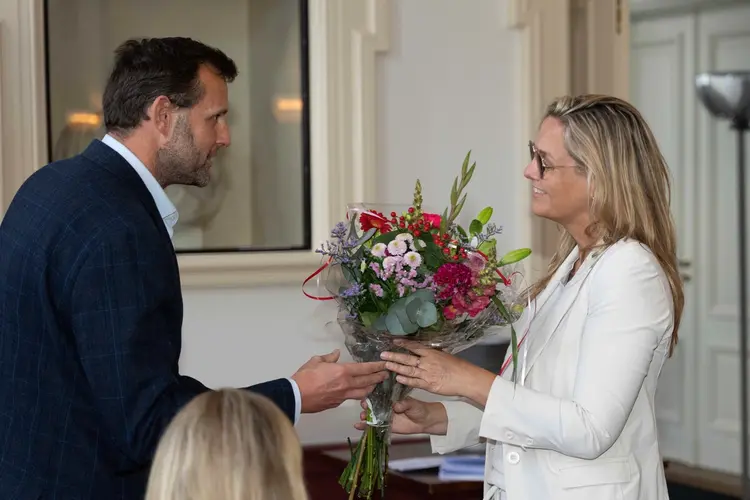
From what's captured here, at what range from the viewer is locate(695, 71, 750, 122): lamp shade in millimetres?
5152

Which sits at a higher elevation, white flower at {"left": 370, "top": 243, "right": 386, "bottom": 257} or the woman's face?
the woman's face

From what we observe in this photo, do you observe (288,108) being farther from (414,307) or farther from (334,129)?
(414,307)

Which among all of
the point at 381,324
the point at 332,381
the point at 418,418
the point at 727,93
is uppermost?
the point at 727,93

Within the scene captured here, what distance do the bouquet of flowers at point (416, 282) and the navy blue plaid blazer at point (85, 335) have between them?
0.40 meters

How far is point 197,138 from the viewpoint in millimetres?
2240

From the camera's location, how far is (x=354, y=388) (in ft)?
7.56

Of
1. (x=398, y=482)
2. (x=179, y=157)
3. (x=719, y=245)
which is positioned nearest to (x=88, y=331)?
(x=179, y=157)

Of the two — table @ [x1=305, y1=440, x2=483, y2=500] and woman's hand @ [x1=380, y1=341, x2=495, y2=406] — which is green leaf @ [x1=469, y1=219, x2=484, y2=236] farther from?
table @ [x1=305, y1=440, x2=483, y2=500]

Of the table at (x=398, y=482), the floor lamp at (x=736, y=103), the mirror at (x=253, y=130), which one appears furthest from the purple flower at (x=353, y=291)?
the floor lamp at (x=736, y=103)

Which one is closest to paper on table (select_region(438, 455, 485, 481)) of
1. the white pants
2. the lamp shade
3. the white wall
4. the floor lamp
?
the white wall

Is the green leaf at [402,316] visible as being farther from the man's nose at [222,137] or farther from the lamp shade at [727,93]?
the lamp shade at [727,93]

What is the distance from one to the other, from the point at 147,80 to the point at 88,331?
1.77 ft

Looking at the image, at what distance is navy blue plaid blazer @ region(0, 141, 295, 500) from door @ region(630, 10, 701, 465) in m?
4.66

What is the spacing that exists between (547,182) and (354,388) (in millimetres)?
578
